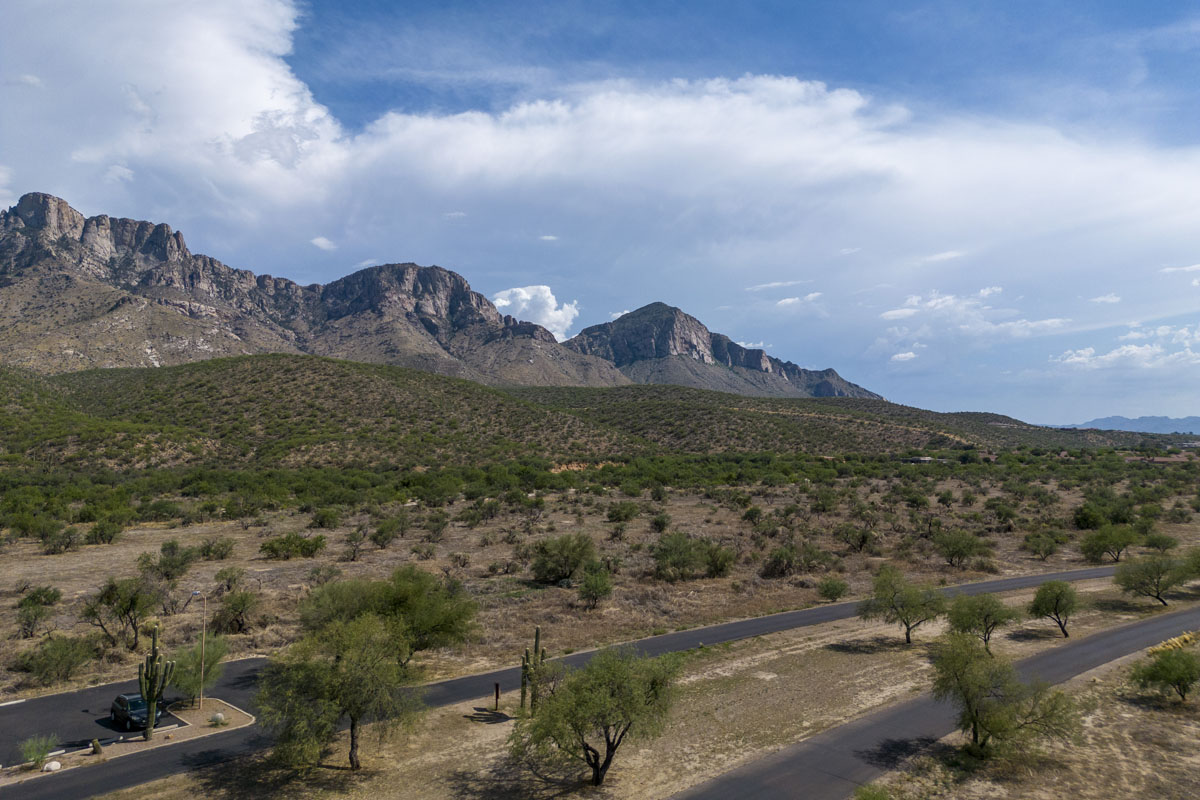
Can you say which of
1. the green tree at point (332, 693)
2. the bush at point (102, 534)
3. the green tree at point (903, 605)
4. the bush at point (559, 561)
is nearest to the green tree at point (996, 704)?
the green tree at point (903, 605)

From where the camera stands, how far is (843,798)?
1580 cm

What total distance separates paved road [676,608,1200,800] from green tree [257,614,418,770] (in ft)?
28.2

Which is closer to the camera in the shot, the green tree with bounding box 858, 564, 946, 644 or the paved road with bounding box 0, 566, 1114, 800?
the paved road with bounding box 0, 566, 1114, 800

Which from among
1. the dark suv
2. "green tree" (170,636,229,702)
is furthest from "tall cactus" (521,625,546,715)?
the dark suv

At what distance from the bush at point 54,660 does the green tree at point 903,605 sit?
112 feet

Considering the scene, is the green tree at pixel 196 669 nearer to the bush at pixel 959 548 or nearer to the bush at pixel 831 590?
the bush at pixel 831 590

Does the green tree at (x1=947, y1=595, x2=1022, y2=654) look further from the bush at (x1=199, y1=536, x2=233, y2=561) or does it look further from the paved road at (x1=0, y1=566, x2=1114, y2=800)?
the bush at (x1=199, y1=536, x2=233, y2=561)

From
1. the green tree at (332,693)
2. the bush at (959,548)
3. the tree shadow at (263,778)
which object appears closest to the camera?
the tree shadow at (263,778)

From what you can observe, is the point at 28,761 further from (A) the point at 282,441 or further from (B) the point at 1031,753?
(A) the point at 282,441

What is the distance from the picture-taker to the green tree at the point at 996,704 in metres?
18.5

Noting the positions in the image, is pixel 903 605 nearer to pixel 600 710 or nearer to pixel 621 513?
pixel 600 710

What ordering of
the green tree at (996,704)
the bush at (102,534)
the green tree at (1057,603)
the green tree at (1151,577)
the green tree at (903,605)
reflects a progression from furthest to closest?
the bush at (102,534), the green tree at (1151,577), the green tree at (1057,603), the green tree at (903,605), the green tree at (996,704)

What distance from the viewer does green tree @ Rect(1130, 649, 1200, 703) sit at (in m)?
22.1

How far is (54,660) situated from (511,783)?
60.9 feet
